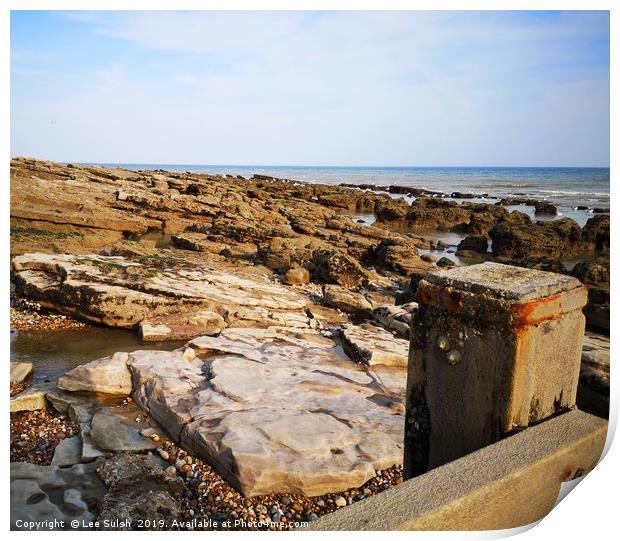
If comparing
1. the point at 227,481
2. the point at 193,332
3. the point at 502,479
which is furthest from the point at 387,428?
the point at 193,332

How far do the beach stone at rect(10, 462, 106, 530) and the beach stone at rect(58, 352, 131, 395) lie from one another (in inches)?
41.3

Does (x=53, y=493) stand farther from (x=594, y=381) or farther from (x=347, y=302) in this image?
(x=347, y=302)

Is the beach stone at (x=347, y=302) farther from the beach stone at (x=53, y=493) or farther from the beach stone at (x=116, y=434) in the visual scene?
the beach stone at (x=53, y=493)

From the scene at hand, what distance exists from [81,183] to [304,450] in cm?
1500

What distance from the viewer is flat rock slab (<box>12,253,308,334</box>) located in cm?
565

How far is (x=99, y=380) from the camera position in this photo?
3875mm

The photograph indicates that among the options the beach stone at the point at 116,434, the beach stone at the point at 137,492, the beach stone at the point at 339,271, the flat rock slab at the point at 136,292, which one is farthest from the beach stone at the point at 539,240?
the beach stone at the point at 137,492

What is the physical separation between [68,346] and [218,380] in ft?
7.24

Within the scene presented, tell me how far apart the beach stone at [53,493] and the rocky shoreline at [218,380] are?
11 mm

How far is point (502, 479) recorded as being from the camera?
1928 mm

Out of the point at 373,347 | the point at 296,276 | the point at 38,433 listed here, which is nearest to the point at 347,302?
the point at 296,276

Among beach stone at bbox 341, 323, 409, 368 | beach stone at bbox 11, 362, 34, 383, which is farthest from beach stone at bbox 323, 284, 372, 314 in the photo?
→ beach stone at bbox 11, 362, 34, 383
